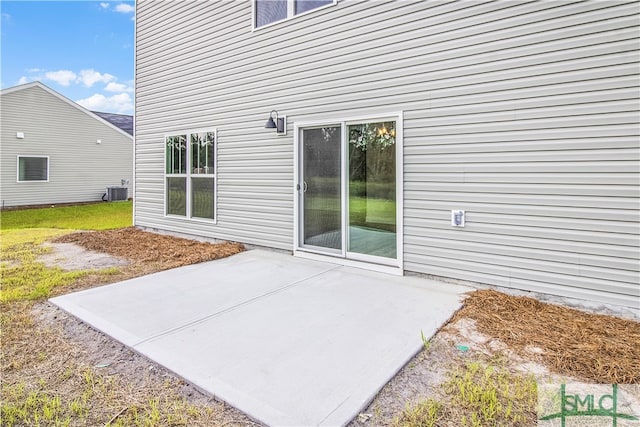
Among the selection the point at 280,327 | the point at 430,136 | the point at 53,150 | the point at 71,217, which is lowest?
the point at 280,327

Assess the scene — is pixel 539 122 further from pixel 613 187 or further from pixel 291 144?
pixel 291 144

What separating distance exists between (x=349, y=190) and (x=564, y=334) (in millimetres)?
2774

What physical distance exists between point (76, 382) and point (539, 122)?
14.2 ft

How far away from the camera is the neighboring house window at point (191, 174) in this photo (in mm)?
6574

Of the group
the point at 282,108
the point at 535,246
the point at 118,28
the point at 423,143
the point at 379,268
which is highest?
the point at 118,28

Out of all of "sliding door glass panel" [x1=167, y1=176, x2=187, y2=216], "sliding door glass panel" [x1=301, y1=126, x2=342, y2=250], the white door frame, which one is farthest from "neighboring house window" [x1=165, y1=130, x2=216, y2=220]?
"sliding door glass panel" [x1=301, y1=126, x2=342, y2=250]

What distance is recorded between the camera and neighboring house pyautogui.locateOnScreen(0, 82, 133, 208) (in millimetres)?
13031

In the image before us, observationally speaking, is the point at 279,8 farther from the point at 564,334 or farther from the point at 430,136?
the point at 564,334

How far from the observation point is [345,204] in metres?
4.80

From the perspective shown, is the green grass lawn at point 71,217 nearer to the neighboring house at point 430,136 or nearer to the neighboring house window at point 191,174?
the neighboring house window at point 191,174

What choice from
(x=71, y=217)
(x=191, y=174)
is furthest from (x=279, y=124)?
(x=71, y=217)

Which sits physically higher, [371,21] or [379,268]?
[371,21]

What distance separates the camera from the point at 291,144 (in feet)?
17.6

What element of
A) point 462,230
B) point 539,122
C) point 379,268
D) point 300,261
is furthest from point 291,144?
point 539,122
